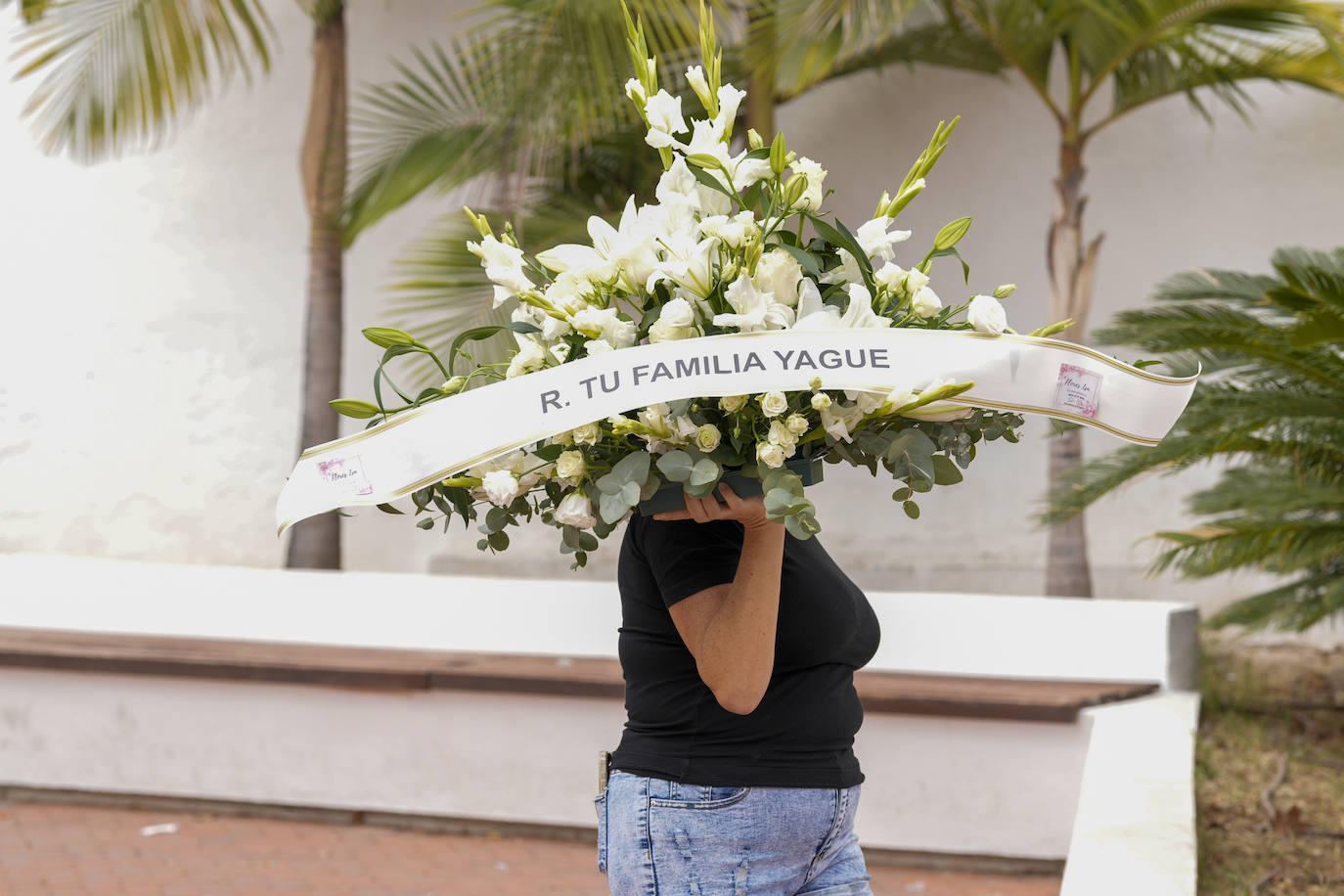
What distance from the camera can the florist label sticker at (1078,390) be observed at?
4.83 ft

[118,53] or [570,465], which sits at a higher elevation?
[118,53]

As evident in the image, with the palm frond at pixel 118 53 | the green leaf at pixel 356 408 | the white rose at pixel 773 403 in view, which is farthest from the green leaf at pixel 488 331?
the palm frond at pixel 118 53

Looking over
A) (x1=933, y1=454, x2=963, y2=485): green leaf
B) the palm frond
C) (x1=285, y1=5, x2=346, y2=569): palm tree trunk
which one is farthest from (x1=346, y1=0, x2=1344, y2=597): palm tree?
(x1=933, y1=454, x2=963, y2=485): green leaf

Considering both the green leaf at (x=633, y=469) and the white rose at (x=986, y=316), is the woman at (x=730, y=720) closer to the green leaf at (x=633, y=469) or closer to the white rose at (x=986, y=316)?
the green leaf at (x=633, y=469)

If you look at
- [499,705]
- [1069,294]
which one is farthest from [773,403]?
[1069,294]

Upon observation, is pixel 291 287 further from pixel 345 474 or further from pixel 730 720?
pixel 730 720

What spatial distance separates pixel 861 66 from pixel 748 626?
232 inches

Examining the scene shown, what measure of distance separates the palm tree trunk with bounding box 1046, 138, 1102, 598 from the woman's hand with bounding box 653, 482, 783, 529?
15.6 ft

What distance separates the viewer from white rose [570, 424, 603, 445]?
4.62 ft

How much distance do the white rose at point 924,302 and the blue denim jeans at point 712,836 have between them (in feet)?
1.96

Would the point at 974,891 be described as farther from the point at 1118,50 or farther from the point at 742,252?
the point at 1118,50

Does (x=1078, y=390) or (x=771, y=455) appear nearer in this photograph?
(x=771, y=455)

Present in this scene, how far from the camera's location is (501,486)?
4.61 feet

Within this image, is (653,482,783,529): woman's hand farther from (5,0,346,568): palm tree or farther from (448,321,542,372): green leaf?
(5,0,346,568): palm tree
